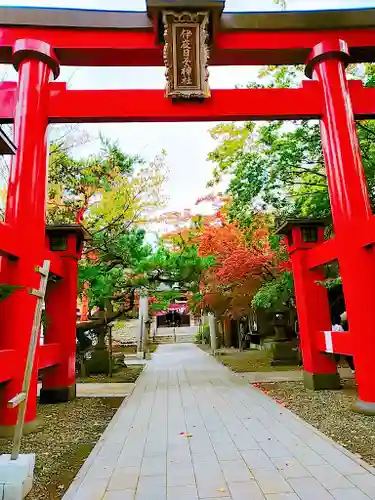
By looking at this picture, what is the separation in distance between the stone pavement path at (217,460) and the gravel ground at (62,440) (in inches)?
7.1

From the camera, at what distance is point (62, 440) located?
4.90 metres

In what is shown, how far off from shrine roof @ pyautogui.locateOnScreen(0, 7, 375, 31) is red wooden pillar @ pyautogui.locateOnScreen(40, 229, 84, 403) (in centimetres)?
384

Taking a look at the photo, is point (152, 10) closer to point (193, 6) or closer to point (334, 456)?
point (193, 6)

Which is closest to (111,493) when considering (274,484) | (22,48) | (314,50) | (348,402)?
(274,484)

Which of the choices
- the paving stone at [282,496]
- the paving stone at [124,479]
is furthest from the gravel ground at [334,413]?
the paving stone at [124,479]

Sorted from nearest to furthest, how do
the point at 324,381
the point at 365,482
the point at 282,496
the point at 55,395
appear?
the point at 282,496 → the point at 365,482 → the point at 55,395 → the point at 324,381

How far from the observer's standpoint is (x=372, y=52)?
286 inches

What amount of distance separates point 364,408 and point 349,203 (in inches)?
125

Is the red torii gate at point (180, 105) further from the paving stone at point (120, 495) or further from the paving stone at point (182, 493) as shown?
the paving stone at point (182, 493)

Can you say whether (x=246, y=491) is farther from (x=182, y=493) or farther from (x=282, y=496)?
(x=182, y=493)

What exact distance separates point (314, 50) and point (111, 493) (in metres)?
7.42

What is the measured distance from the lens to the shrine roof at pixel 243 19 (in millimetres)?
6840

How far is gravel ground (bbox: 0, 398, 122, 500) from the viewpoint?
351cm

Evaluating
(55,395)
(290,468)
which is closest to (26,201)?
(55,395)
